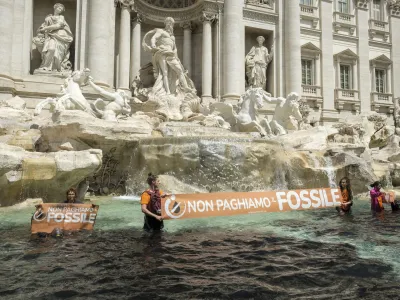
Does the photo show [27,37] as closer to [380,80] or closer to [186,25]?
[186,25]

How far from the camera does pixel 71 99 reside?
11.8 meters

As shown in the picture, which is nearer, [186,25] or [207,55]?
[207,55]

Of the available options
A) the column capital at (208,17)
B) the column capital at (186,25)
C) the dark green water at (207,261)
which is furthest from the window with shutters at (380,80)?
the dark green water at (207,261)

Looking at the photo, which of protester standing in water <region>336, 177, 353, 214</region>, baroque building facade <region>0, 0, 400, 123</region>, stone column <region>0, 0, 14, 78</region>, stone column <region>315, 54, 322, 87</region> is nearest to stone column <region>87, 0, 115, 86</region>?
baroque building facade <region>0, 0, 400, 123</region>

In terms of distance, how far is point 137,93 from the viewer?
55.9 ft

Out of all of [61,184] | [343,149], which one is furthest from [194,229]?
[343,149]

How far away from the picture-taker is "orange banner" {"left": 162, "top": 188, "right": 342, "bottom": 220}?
555 centimetres

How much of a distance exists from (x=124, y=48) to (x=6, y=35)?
4969mm

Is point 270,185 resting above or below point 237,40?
below

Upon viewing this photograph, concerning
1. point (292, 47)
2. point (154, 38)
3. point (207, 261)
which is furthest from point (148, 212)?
point (292, 47)

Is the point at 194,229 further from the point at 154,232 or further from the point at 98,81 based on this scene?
the point at 98,81

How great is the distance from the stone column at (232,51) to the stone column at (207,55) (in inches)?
29.8

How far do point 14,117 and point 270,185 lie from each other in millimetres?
8571

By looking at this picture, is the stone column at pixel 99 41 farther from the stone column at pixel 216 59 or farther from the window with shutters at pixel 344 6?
the window with shutters at pixel 344 6
